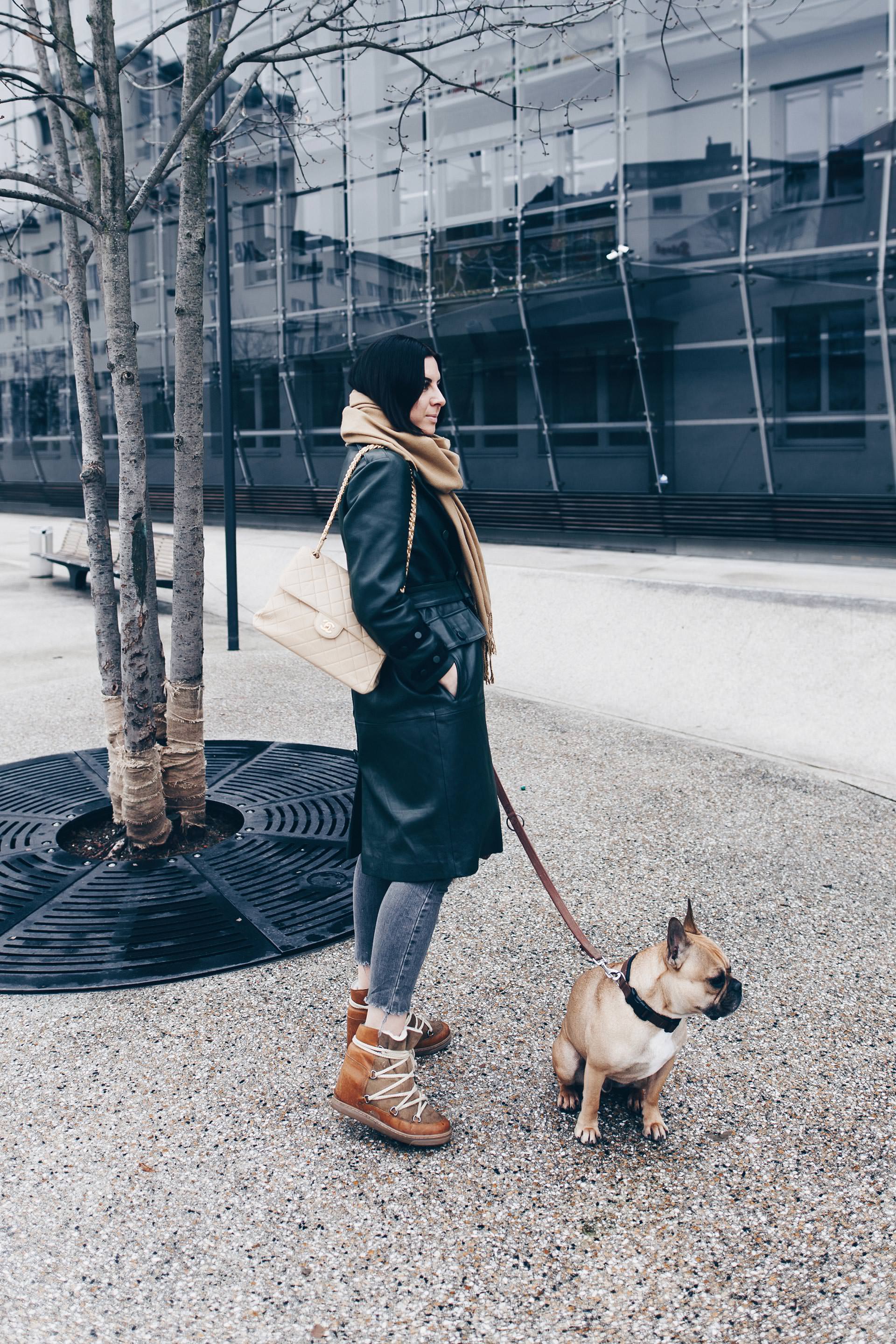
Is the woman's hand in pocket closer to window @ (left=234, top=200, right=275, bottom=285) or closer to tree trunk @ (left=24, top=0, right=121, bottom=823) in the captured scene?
tree trunk @ (left=24, top=0, right=121, bottom=823)

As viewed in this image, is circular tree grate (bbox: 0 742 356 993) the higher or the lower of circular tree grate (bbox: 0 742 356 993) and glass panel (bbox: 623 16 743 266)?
the lower

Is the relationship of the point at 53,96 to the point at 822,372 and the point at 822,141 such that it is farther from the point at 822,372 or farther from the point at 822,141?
the point at 822,141

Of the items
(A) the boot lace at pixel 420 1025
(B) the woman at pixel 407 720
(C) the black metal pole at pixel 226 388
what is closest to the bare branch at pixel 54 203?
(B) the woman at pixel 407 720

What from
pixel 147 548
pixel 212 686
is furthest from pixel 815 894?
pixel 212 686

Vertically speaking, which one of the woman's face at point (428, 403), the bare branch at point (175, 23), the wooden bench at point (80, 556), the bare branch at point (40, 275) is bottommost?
the wooden bench at point (80, 556)

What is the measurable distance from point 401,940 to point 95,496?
315 centimetres

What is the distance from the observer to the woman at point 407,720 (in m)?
2.75

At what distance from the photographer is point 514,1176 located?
2.75 metres

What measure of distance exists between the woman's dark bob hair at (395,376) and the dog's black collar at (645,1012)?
57.5 inches

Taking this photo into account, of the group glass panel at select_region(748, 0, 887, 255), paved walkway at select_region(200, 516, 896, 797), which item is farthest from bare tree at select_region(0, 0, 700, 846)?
glass panel at select_region(748, 0, 887, 255)

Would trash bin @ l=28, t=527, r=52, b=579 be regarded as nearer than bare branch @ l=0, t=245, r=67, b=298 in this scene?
No

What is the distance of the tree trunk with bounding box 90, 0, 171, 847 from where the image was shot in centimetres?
469

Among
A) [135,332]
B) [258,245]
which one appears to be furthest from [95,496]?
[258,245]

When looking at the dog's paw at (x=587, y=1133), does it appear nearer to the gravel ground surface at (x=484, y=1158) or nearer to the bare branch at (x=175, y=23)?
the gravel ground surface at (x=484, y=1158)
